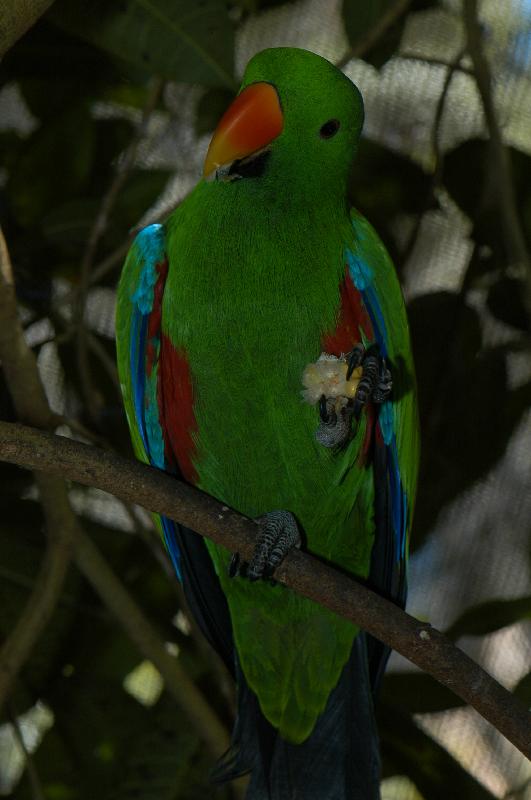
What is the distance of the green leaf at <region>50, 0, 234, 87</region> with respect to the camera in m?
1.53

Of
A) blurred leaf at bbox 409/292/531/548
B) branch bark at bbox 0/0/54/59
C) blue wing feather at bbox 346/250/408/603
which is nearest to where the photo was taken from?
branch bark at bbox 0/0/54/59

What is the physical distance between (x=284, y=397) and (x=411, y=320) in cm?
59

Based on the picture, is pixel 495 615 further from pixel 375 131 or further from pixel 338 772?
pixel 375 131

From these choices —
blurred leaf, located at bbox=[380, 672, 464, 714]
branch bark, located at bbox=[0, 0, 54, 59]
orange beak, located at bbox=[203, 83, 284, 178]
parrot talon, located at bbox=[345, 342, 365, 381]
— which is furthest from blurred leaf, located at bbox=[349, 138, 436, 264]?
branch bark, located at bbox=[0, 0, 54, 59]

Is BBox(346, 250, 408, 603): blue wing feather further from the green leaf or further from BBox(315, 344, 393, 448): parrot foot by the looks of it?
the green leaf

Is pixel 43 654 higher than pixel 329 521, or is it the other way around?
pixel 329 521

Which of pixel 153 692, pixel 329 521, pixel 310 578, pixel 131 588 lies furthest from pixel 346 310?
pixel 153 692

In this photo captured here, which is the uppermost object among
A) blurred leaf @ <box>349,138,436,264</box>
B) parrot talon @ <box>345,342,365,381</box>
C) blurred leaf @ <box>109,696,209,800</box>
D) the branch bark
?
the branch bark

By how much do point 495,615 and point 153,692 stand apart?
0.77m

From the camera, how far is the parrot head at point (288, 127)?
1.36 metres

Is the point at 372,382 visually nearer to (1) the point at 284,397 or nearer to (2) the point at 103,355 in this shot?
(1) the point at 284,397

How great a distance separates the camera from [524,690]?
1378 mm

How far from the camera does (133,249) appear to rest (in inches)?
59.1

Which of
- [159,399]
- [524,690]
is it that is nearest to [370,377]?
[159,399]
